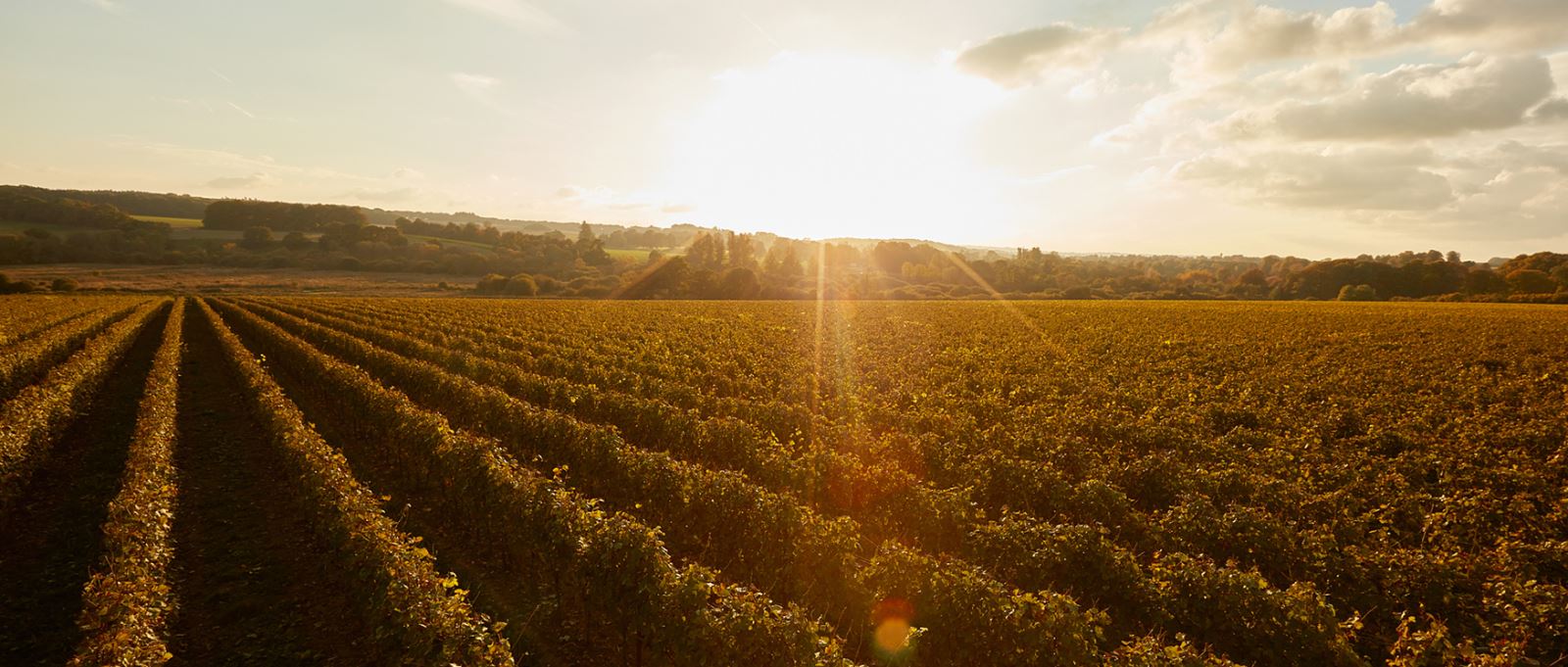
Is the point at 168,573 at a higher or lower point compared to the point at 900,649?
lower

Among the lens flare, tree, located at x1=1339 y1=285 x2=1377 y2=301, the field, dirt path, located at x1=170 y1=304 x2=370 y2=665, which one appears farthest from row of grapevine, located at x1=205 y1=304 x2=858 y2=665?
tree, located at x1=1339 y1=285 x2=1377 y2=301

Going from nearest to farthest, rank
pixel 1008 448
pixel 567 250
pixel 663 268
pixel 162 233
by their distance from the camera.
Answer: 1. pixel 1008 448
2. pixel 663 268
3. pixel 162 233
4. pixel 567 250

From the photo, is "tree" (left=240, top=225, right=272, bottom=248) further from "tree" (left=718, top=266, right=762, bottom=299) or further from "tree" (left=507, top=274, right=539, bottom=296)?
"tree" (left=718, top=266, right=762, bottom=299)

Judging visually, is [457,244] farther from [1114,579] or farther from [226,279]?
[1114,579]

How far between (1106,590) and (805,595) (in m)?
4.57

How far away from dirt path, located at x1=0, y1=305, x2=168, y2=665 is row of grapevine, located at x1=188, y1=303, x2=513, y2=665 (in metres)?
3.18

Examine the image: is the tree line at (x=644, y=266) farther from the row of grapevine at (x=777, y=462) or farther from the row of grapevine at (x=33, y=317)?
the row of grapevine at (x=777, y=462)

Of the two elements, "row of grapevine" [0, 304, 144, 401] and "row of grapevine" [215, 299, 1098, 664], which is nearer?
"row of grapevine" [215, 299, 1098, 664]

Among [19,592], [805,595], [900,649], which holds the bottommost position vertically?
[19,592]

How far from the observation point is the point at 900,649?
7.10m

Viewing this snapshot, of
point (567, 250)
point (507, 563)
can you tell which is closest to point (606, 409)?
point (507, 563)

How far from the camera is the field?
7.55 meters

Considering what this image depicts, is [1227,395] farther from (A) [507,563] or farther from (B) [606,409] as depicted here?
(A) [507,563]

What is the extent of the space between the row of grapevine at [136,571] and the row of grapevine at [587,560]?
4.07 m
